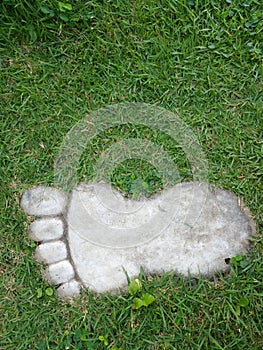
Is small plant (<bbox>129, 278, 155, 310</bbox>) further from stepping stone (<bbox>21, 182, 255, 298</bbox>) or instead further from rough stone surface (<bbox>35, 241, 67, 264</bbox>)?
rough stone surface (<bbox>35, 241, 67, 264</bbox>)

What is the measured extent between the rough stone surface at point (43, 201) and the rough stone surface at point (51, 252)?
0.19 m

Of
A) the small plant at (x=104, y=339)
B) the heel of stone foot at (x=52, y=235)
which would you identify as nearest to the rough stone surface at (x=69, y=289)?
the heel of stone foot at (x=52, y=235)

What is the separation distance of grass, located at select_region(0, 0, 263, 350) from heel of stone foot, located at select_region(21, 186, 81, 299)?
0.05 metres

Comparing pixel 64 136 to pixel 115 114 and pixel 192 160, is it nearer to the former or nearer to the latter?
pixel 115 114

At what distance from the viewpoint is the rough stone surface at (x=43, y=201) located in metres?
2.85

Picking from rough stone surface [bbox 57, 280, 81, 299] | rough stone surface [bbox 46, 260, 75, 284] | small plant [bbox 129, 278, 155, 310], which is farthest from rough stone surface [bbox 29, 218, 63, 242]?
small plant [bbox 129, 278, 155, 310]

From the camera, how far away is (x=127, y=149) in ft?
9.55

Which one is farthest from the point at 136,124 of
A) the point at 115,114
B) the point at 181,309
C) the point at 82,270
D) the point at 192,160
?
the point at 181,309

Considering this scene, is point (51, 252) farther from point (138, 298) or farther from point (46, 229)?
point (138, 298)

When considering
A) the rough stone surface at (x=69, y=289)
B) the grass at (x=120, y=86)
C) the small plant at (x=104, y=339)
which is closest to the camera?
the small plant at (x=104, y=339)

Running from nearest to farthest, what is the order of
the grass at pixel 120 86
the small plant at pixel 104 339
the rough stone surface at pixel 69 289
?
1. the small plant at pixel 104 339
2. the rough stone surface at pixel 69 289
3. the grass at pixel 120 86

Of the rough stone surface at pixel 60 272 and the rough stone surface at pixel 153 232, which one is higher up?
the rough stone surface at pixel 153 232

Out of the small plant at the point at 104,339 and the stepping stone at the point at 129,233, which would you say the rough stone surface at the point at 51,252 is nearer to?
the stepping stone at the point at 129,233

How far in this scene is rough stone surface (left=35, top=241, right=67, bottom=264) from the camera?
2771 millimetres
